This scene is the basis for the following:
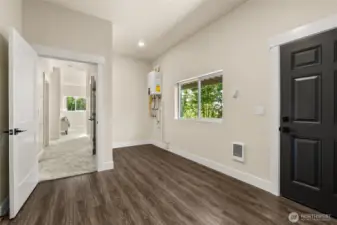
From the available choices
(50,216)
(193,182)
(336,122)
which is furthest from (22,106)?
(336,122)

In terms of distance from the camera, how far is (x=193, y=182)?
2973 mm

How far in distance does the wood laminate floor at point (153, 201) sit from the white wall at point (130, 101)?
8.24 feet

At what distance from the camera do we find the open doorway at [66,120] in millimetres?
3870

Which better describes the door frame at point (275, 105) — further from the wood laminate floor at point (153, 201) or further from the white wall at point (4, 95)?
the white wall at point (4, 95)

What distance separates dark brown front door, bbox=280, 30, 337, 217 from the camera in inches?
77.8

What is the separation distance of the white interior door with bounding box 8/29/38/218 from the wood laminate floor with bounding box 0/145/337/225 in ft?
0.73

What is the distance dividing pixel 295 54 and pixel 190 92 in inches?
102

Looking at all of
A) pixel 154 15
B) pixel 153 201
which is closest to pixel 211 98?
pixel 154 15

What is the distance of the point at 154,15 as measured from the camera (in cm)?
333

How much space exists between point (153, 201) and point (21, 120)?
1854 millimetres

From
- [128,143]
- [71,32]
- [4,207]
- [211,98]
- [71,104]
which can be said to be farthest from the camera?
[71,104]

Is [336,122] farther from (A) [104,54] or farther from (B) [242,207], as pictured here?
(A) [104,54]

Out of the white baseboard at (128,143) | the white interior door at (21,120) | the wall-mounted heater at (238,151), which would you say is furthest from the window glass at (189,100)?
the white interior door at (21,120)

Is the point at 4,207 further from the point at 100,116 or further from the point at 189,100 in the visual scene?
the point at 189,100
